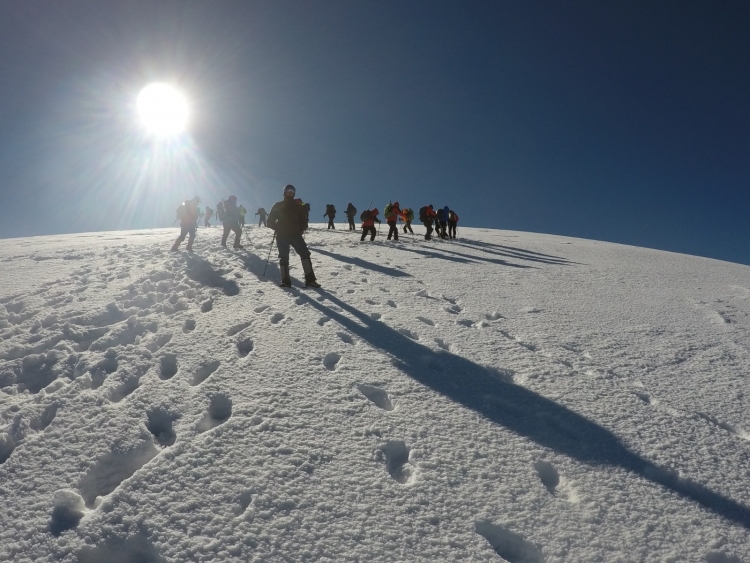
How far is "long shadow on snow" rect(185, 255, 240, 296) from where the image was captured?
7.35m

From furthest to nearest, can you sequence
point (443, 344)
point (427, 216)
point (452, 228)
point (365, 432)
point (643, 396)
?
point (452, 228)
point (427, 216)
point (443, 344)
point (643, 396)
point (365, 432)

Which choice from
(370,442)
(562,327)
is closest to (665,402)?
(562,327)

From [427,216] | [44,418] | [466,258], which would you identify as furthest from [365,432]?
[427,216]

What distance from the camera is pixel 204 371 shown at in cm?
401

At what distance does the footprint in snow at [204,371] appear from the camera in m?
3.83

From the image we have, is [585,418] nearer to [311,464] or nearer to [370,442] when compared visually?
[370,442]

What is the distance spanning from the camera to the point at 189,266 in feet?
30.3

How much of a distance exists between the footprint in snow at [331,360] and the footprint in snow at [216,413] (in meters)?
1.04

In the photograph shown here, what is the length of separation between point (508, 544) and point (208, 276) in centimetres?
756

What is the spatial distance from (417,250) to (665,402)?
34.8ft

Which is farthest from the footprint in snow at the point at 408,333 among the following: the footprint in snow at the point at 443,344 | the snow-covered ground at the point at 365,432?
the footprint in snow at the point at 443,344

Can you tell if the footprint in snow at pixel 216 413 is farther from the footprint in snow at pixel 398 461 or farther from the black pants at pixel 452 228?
the black pants at pixel 452 228

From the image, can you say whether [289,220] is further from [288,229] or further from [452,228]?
[452,228]

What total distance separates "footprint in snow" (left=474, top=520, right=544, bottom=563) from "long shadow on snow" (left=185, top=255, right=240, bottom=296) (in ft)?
18.7
